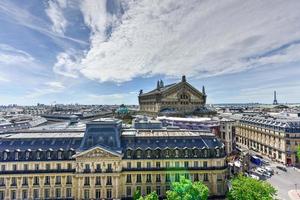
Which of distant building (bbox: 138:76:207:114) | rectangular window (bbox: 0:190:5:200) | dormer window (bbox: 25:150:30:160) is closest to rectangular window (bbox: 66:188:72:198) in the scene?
dormer window (bbox: 25:150:30:160)

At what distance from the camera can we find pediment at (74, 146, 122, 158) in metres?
62.2

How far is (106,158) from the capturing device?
204 ft

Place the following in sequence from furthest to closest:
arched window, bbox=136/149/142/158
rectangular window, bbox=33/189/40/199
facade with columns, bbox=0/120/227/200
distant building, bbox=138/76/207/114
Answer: distant building, bbox=138/76/207/114 < arched window, bbox=136/149/142/158 < facade with columns, bbox=0/120/227/200 < rectangular window, bbox=33/189/40/199

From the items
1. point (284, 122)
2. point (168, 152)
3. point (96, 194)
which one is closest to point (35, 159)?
point (96, 194)

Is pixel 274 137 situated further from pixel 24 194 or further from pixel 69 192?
pixel 24 194

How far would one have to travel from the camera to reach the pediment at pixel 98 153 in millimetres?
62156

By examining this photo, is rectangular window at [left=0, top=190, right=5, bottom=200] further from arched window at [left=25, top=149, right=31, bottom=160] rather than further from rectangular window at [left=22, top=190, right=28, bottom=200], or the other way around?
arched window at [left=25, top=149, right=31, bottom=160]

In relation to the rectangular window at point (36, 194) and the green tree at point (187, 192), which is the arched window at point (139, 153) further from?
the rectangular window at point (36, 194)

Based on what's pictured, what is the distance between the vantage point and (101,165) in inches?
2461

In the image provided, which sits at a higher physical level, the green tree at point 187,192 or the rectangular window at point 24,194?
the green tree at point 187,192

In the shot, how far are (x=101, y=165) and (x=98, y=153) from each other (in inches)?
129

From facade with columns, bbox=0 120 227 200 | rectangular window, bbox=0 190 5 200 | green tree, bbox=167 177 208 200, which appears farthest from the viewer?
facade with columns, bbox=0 120 227 200

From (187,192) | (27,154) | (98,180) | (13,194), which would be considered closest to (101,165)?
(98,180)

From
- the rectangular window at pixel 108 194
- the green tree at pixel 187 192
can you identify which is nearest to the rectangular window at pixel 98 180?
the rectangular window at pixel 108 194
